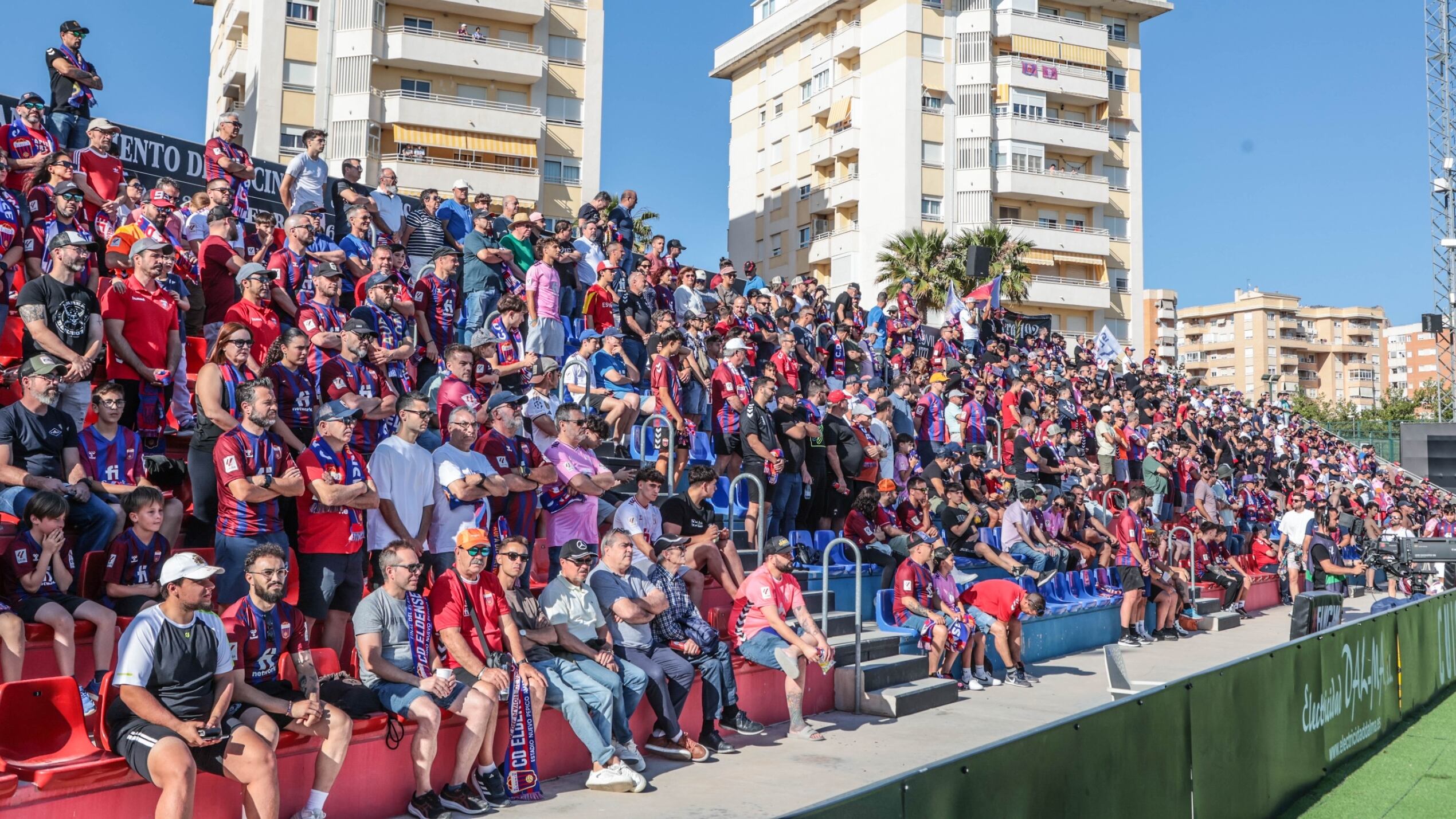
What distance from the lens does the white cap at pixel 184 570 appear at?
17.9ft

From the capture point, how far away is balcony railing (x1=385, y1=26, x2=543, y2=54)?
4116 cm

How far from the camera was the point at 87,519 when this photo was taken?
6.54m

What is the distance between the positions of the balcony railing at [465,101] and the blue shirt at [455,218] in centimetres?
2762

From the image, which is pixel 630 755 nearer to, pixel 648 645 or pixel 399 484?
pixel 648 645

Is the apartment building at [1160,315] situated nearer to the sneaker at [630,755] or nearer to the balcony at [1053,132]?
the balcony at [1053,132]

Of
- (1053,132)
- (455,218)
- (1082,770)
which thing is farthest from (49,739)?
(1053,132)

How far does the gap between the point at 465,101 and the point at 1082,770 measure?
40.1 meters

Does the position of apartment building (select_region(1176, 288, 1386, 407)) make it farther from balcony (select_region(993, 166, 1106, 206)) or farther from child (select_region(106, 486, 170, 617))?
child (select_region(106, 486, 170, 617))

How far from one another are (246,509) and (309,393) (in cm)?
172

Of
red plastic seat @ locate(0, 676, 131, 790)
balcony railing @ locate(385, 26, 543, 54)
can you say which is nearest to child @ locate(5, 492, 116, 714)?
red plastic seat @ locate(0, 676, 131, 790)

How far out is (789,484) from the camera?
12562 millimetres

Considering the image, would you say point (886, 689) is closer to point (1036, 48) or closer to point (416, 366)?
point (416, 366)

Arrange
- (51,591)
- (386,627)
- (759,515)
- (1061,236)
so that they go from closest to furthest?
(51,591), (386,627), (759,515), (1061,236)

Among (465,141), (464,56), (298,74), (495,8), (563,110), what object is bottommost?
(465,141)
